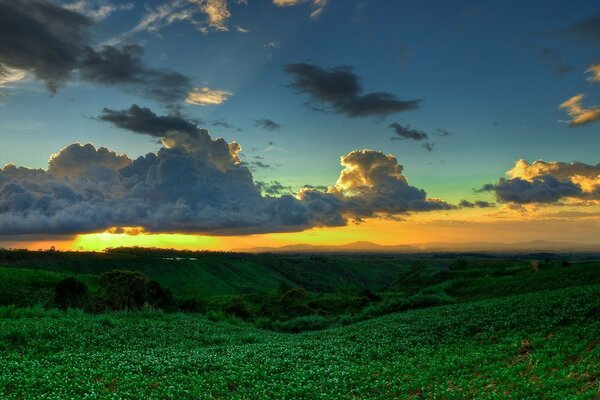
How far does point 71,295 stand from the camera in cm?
9206

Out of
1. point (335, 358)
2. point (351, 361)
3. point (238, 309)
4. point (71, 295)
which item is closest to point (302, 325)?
point (238, 309)

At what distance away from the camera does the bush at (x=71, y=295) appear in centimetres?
8931

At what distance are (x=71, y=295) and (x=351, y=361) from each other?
241ft

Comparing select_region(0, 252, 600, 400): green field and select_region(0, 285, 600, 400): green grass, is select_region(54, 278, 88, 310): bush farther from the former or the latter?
select_region(0, 285, 600, 400): green grass

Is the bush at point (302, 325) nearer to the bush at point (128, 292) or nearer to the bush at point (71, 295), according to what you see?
the bush at point (128, 292)

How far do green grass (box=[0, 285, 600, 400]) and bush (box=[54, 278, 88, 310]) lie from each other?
44369mm

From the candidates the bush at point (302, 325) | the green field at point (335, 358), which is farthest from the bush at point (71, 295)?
the bush at point (302, 325)

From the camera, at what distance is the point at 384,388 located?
97.2ft

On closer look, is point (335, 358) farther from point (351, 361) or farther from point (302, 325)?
point (302, 325)

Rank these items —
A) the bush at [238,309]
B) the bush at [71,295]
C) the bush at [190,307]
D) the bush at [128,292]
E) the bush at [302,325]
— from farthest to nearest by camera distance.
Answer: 1. the bush at [190,307]
2. the bush at [238,309]
3. the bush at [128,292]
4. the bush at [71,295]
5. the bush at [302,325]

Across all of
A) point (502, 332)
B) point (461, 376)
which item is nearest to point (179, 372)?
point (461, 376)

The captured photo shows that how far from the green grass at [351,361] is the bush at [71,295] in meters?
44.4

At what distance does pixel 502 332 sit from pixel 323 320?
4279 centimetres

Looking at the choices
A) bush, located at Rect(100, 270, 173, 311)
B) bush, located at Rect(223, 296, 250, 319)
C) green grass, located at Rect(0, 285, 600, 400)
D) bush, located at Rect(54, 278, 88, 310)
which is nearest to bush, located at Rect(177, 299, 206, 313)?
bush, located at Rect(100, 270, 173, 311)
